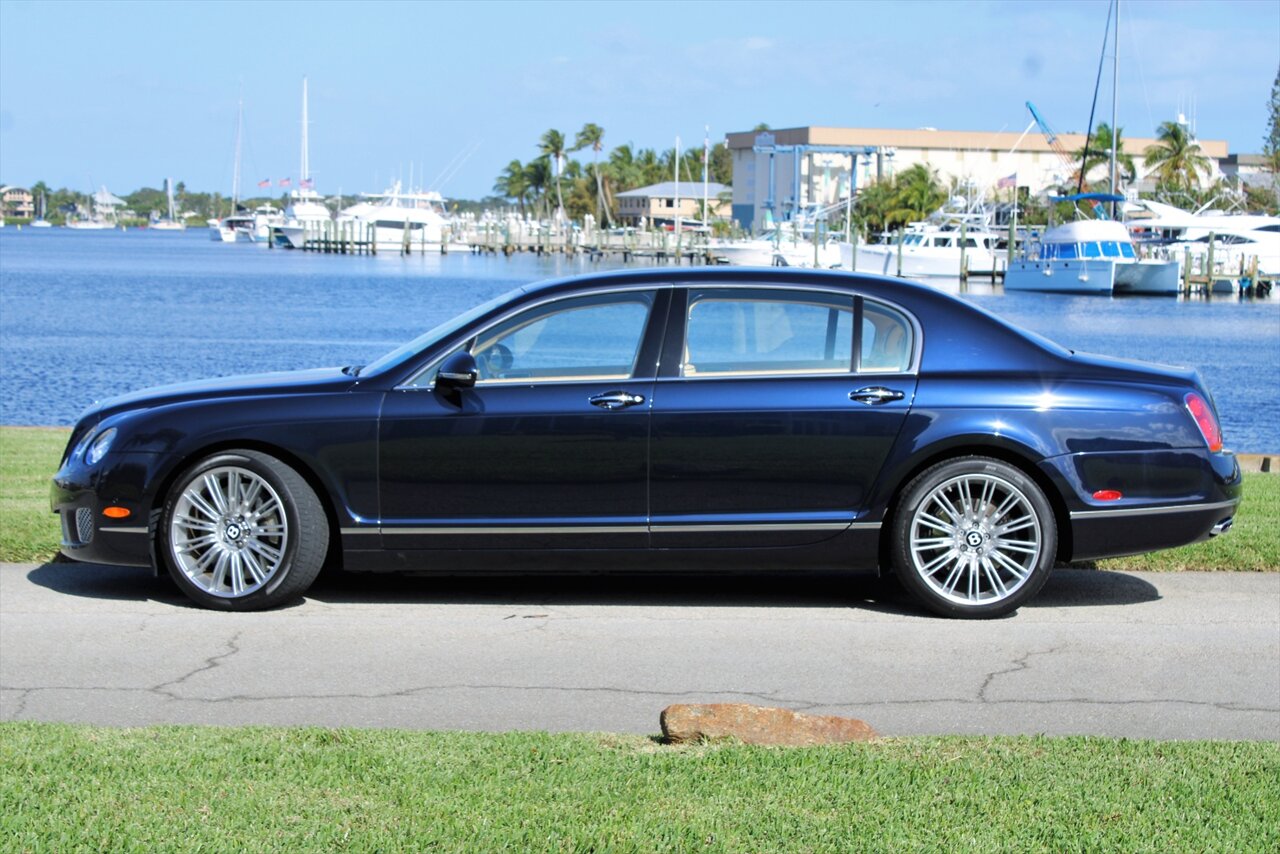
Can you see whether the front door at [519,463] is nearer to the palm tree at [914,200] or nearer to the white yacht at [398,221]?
the palm tree at [914,200]

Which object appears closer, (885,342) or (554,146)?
(885,342)

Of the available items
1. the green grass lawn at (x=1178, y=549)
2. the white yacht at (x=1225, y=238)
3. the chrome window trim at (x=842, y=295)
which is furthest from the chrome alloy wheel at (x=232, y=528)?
the white yacht at (x=1225, y=238)

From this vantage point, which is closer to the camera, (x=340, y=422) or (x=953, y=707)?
(x=953, y=707)

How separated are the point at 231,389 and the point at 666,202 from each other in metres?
160

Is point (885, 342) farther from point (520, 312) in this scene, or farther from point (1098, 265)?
point (1098, 265)

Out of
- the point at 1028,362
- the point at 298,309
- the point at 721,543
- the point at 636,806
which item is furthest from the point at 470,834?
the point at 298,309

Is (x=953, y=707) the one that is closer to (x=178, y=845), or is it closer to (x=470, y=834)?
(x=470, y=834)

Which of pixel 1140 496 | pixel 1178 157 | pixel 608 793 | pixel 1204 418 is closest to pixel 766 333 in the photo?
pixel 1140 496

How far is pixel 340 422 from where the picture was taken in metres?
7.48

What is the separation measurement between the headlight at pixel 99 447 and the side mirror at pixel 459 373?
166 centimetres

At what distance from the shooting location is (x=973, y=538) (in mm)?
7461

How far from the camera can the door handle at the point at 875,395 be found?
7.40 meters

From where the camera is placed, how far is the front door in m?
7.40

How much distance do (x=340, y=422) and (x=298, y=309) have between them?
50.9 m
